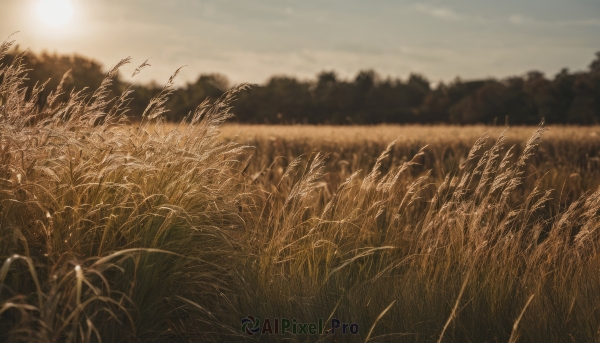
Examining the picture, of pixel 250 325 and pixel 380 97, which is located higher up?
pixel 380 97

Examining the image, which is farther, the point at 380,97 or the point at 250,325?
the point at 380,97

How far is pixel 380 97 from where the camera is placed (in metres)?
39.9

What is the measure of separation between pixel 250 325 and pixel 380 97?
124 ft

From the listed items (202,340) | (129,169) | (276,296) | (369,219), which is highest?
(129,169)

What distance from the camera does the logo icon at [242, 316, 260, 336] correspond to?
3.08 meters

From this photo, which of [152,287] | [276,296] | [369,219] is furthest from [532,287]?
[152,287]

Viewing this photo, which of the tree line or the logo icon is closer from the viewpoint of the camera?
the logo icon

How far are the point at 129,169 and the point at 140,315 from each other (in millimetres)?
829

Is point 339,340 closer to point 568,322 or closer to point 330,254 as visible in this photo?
point 330,254

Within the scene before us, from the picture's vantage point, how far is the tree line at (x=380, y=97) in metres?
33.2

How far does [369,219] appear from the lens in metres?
4.02

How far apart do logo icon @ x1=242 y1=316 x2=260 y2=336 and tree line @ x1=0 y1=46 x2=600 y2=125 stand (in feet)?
87.3

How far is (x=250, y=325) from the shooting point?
10.2 feet

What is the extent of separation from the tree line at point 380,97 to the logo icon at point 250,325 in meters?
26.6
